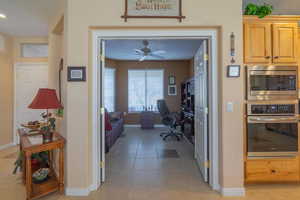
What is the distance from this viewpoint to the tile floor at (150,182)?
2.37 meters

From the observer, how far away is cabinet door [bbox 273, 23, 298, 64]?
8.18 ft

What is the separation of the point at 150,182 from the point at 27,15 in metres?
3.66

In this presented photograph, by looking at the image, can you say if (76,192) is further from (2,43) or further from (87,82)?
(2,43)

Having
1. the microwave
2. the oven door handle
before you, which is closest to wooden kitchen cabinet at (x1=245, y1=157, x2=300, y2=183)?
the oven door handle

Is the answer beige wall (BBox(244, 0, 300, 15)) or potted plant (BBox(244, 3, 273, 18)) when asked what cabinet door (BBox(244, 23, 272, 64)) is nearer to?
potted plant (BBox(244, 3, 273, 18))

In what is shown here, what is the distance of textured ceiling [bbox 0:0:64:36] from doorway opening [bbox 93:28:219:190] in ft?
3.70

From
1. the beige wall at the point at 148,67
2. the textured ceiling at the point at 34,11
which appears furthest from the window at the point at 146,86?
the textured ceiling at the point at 34,11

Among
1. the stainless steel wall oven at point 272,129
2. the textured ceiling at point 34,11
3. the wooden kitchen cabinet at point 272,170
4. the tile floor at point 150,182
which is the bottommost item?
the tile floor at point 150,182

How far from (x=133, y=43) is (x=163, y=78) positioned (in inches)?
113

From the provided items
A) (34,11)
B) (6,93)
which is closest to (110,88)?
(6,93)

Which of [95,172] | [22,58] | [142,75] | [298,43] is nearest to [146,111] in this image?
[142,75]

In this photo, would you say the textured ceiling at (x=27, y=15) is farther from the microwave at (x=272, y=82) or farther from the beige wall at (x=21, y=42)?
the microwave at (x=272, y=82)

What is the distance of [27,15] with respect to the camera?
339 cm

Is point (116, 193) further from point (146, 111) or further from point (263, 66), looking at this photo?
point (146, 111)
